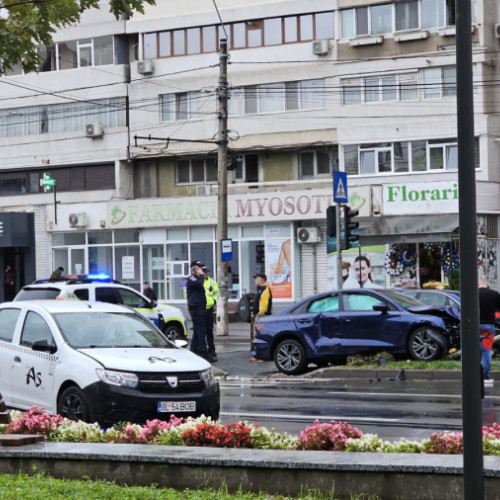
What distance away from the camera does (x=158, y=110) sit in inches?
1922

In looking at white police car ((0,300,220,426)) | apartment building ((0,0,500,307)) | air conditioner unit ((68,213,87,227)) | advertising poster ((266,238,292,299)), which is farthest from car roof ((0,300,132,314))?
air conditioner unit ((68,213,87,227))

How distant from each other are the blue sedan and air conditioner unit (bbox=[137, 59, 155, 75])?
90.6 feet

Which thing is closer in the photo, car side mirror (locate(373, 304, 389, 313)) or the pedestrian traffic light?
car side mirror (locate(373, 304, 389, 313))

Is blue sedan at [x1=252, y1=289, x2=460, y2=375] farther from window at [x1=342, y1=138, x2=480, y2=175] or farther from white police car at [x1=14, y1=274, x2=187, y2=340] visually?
window at [x1=342, y1=138, x2=480, y2=175]

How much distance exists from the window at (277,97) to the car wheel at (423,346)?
24.1 m

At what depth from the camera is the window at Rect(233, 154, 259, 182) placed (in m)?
47.0

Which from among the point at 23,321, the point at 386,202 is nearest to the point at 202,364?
the point at 23,321

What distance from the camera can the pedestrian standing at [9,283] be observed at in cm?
5166

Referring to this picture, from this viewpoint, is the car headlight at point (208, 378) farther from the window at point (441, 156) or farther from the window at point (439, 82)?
the window at point (439, 82)

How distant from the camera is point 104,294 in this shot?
26.7 m

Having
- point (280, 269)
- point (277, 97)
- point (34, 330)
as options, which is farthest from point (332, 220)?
point (277, 97)

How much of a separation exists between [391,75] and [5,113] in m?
19.0

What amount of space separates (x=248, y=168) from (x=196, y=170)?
265 centimetres

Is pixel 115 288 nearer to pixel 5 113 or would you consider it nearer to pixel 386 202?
pixel 386 202
